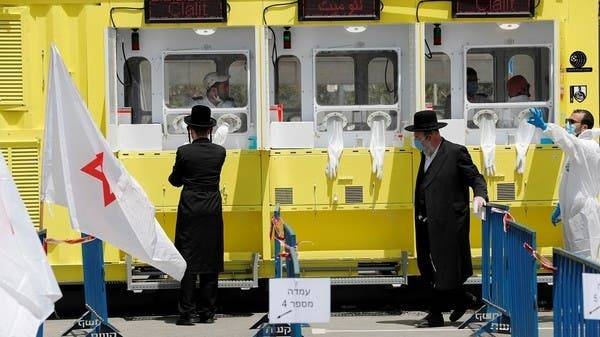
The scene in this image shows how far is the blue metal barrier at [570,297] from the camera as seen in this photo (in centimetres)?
707

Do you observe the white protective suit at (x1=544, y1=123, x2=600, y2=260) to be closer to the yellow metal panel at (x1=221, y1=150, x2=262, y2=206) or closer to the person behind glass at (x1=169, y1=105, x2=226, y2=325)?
the yellow metal panel at (x1=221, y1=150, x2=262, y2=206)

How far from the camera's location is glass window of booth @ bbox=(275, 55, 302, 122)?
12.5m

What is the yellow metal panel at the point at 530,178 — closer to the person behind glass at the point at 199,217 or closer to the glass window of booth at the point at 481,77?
the glass window of booth at the point at 481,77

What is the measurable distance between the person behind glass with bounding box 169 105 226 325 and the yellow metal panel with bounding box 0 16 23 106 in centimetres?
174

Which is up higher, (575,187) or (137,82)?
(137,82)

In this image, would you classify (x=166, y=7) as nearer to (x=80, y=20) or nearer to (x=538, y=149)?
(x=80, y=20)

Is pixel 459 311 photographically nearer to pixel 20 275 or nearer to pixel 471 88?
pixel 471 88

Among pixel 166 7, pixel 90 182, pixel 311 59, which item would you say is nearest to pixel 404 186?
pixel 311 59

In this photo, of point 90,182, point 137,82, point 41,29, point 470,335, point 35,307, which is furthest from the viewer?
point 137,82

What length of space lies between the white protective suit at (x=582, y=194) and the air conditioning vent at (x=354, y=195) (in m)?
2.16

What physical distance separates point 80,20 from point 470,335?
4.85m

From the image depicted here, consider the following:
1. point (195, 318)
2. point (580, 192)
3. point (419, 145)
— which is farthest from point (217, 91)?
point (580, 192)

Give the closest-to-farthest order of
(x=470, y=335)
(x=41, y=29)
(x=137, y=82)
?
(x=470, y=335) → (x=41, y=29) → (x=137, y=82)

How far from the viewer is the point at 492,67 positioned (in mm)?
12602
